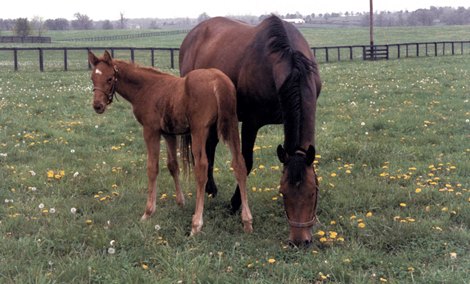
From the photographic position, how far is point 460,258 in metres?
4.11

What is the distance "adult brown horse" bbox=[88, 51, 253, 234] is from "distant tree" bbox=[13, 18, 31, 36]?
64.6 metres

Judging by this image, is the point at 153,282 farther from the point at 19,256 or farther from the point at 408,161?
the point at 408,161

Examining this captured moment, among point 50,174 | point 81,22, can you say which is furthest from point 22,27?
point 50,174

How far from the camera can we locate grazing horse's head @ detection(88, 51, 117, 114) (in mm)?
5301

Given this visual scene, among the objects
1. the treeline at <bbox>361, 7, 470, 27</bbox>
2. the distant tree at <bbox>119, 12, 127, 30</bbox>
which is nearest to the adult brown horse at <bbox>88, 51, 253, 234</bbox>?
the treeline at <bbox>361, 7, 470, 27</bbox>

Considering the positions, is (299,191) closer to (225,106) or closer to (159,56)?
(225,106)

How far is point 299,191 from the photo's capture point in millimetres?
4223

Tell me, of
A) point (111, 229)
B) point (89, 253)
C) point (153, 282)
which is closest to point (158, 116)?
point (111, 229)

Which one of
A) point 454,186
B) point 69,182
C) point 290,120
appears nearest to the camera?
point 290,120

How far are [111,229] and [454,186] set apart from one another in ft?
13.8

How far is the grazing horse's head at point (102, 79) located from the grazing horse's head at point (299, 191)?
2202 millimetres

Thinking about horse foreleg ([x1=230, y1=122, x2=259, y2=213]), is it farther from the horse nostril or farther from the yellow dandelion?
the yellow dandelion

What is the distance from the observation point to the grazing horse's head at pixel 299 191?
4.20 meters

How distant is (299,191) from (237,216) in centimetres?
147
